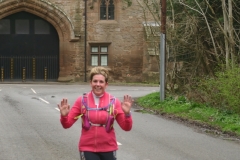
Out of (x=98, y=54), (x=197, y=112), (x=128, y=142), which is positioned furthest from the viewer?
(x=98, y=54)

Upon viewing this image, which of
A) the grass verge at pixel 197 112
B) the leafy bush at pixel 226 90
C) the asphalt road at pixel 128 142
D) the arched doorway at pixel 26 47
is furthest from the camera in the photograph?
the arched doorway at pixel 26 47

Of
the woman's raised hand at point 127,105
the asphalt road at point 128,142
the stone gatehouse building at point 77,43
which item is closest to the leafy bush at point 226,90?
the asphalt road at point 128,142

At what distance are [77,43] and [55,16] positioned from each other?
236cm

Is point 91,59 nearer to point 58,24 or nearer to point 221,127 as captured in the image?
point 58,24

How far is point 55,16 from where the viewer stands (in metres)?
35.5

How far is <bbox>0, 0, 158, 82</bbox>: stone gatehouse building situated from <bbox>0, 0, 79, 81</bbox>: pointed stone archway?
68 millimetres

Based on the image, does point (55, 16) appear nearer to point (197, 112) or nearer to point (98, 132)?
point (197, 112)

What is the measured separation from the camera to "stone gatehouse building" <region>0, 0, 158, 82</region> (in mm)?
35906

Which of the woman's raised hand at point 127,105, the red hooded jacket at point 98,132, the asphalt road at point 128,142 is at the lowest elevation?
the asphalt road at point 128,142

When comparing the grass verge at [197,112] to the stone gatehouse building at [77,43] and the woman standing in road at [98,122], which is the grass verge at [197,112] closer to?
the woman standing in road at [98,122]

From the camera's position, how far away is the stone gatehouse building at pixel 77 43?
118 ft

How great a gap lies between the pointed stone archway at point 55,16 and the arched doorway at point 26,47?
2.10 ft

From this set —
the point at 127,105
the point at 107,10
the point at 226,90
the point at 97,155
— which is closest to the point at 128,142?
the point at 226,90

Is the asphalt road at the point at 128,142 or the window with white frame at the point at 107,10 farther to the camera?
the window with white frame at the point at 107,10
